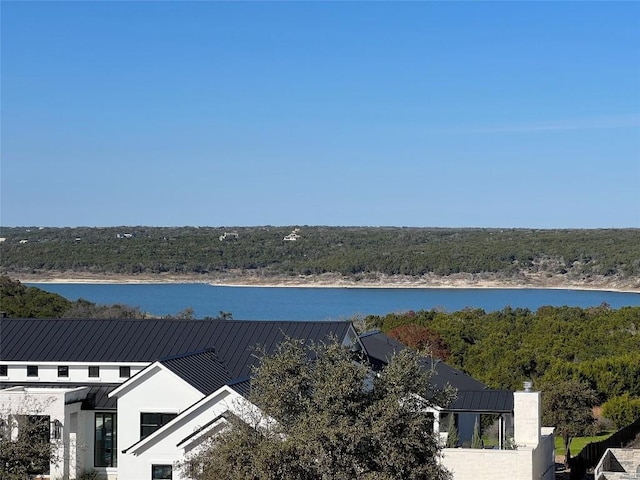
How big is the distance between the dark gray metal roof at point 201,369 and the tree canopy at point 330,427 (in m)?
5.97

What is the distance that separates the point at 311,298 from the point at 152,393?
117136mm

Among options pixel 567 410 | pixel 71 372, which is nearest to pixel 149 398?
pixel 71 372

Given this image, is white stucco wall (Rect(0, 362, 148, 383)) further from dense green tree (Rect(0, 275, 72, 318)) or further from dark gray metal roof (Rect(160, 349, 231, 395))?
dense green tree (Rect(0, 275, 72, 318))

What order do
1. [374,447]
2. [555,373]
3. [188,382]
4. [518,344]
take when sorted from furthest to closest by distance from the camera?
[518,344] < [555,373] < [188,382] < [374,447]

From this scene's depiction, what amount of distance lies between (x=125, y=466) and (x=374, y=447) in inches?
294

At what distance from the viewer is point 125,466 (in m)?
21.3

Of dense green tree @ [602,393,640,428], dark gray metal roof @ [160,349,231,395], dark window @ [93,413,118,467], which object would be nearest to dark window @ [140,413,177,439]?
dark gray metal roof @ [160,349,231,395]

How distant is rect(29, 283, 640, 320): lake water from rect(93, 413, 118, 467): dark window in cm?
7100

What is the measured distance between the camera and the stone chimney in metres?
23.5

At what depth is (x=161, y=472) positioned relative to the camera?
69.0ft

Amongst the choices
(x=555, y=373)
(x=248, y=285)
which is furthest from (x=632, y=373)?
(x=248, y=285)

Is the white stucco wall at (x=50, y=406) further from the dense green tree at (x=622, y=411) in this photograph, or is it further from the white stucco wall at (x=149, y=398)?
the dense green tree at (x=622, y=411)

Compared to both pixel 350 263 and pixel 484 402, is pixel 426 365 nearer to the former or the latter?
pixel 484 402

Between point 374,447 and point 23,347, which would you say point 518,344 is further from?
point 374,447
